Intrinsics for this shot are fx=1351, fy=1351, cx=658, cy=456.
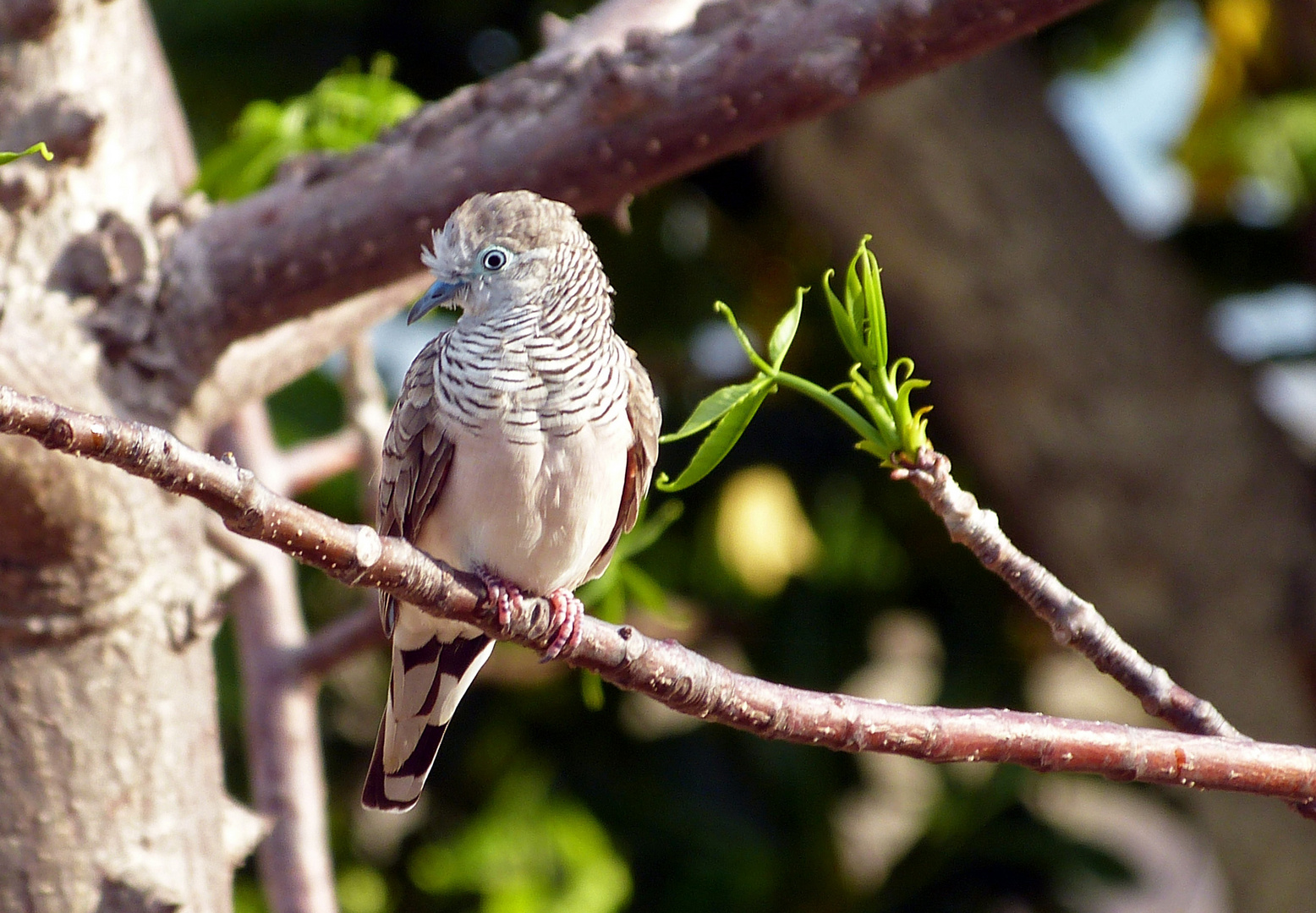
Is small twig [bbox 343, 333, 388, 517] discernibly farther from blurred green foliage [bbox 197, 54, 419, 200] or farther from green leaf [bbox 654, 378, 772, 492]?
green leaf [bbox 654, 378, 772, 492]

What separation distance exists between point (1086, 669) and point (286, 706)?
3.86 metres

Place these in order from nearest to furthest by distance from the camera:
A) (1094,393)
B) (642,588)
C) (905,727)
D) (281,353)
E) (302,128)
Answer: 1. (905,727)
2. (281,353)
3. (642,588)
4. (302,128)
5. (1094,393)

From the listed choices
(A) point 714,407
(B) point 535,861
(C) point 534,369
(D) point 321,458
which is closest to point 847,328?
(A) point 714,407

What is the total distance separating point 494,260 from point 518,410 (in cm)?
20

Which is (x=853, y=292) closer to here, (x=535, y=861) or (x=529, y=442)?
(x=529, y=442)

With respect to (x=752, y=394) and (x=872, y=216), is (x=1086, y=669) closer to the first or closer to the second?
(x=872, y=216)

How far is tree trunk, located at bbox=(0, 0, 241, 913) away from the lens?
182 cm

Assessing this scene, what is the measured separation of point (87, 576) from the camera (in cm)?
186

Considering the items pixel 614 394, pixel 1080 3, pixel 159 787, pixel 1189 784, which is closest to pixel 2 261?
pixel 159 787

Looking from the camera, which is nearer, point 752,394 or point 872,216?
point 752,394

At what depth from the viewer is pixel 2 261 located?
6.44 ft

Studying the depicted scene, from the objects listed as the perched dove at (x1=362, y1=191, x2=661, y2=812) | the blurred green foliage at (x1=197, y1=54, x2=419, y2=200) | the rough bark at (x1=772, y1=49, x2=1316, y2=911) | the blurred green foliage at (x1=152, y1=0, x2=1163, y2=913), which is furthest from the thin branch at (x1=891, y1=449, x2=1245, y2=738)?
the rough bark at (x1=772, y1=49, x2=1316, y2=911)

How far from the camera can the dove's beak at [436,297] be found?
5.74 ft

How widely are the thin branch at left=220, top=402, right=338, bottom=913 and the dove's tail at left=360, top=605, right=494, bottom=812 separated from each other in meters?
0.67
